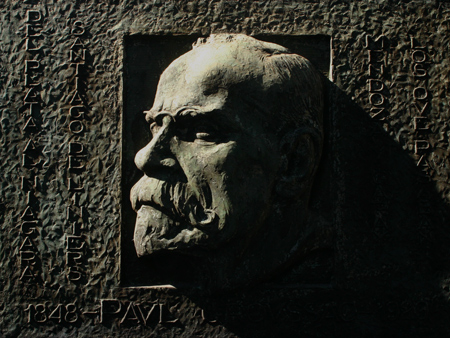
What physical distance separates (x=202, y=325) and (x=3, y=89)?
1.79 m

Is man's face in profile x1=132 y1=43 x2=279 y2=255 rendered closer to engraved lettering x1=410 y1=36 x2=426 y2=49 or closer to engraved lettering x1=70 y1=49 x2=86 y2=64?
engraved lettering x1=70 y1=49 x2=86 y2=64

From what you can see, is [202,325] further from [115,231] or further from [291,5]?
[291,5]

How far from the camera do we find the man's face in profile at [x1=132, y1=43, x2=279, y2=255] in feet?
9.58

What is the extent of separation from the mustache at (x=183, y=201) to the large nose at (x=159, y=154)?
0.28ft

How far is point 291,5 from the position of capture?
10.9 feet

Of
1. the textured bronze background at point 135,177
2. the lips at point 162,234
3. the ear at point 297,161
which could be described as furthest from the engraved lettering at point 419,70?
the lips at point 162,234

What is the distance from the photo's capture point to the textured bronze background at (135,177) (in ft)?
10.2

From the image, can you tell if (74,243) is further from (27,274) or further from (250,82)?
(250,82)

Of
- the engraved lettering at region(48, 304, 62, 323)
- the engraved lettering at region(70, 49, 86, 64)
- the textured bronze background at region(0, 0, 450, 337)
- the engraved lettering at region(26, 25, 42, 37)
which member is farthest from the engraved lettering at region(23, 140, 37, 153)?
the engraved lettering at region(48, 304, 62, 323)

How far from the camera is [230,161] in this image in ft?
9.55

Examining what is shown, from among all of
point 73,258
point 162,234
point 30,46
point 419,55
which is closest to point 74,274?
point 73,258

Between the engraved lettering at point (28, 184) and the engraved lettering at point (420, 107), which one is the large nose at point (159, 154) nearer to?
the engraved lettering at point (28, 184)

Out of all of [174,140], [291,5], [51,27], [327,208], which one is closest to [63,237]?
[174,140]

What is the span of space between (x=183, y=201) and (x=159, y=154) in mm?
281
